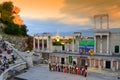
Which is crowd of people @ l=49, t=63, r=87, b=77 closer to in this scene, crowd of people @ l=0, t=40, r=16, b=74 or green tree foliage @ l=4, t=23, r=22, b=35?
crowd of people @ l=0, t=40, r=16, b=74

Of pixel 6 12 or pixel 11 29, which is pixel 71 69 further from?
pixel 6 12

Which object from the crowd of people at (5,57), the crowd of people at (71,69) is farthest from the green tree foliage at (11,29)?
the crowd of people at (71,69)

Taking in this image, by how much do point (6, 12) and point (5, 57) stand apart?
2824cm

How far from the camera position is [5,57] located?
2595cm

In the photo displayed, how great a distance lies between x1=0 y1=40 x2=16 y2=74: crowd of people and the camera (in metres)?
23.1

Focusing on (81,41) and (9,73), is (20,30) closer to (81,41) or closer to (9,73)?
(81,41)

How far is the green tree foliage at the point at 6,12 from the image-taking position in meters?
50.6

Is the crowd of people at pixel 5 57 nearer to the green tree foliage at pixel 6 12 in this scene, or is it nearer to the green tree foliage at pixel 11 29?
the green tree foliage at pixel 11 29

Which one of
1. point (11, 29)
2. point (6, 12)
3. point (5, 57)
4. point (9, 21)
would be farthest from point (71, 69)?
point (6, 12)

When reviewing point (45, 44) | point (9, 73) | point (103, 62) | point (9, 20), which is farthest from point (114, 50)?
point (9, 20)

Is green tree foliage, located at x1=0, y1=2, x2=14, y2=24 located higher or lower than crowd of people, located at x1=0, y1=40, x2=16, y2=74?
higher

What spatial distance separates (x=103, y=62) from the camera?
31.8 m

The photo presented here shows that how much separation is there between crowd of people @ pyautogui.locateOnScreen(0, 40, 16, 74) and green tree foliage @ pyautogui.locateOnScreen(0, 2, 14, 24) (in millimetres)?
18763

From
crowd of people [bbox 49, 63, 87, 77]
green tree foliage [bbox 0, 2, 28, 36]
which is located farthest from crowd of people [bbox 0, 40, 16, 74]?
green tree foliage [bbox 0, 2, 28, 36]
